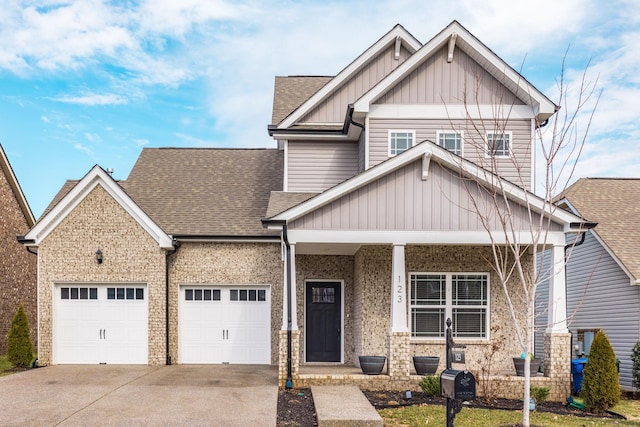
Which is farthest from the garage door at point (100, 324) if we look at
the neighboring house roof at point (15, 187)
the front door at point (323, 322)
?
the neighboring house roof at point (15, 187)

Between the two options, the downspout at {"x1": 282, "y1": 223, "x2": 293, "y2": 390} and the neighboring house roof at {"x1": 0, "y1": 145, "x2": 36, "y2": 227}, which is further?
the neighboring house roof at {"x1": 0, "y1": 145, "x2": 36, "y2": 227}

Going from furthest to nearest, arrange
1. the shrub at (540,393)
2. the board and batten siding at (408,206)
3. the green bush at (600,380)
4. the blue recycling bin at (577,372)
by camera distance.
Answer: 1. the blue recycling bin at (577,372)
2. the board and batten siding at (408,206)
3. the shrub at (540,393)
4. the green bush at (600,380)

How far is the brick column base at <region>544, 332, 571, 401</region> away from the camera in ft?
43.1

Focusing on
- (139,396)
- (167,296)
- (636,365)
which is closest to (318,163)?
(167,296)

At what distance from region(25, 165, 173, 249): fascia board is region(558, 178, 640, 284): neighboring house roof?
11854 mm

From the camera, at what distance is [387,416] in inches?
419

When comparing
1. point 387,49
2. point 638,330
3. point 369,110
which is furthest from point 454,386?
point 387,49

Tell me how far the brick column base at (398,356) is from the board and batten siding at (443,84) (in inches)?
237

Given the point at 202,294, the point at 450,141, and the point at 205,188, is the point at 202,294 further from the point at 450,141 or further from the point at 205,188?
the point at 450,141

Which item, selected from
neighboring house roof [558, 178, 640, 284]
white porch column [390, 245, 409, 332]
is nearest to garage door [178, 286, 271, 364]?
white porch column [390, 245, 409, 332]

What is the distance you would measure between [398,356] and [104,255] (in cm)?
833

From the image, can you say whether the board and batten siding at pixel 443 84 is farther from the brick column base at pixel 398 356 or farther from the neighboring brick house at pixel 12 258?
the neighboring brick house at pixel 12 258

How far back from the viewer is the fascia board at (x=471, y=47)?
1553 cm

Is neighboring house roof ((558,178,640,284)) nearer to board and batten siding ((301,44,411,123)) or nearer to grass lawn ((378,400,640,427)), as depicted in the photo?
grass lawn ((378,400,640,427))
